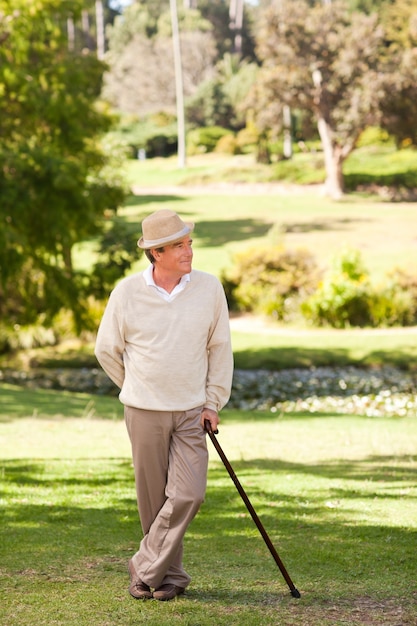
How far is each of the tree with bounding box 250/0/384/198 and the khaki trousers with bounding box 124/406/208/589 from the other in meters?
38.0

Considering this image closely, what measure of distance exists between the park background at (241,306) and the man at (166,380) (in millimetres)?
349

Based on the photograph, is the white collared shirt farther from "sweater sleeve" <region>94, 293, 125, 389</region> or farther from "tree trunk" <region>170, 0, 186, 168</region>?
"tree trunk" <region>170, 0, 186, 168</region>

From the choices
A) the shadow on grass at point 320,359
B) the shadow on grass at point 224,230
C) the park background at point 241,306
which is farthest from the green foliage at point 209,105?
the shadow on grass at point 320,359

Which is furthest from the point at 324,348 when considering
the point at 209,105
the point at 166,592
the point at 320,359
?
the point at 209,105

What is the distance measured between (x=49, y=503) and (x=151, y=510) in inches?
101

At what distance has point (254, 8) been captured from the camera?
71.3 m

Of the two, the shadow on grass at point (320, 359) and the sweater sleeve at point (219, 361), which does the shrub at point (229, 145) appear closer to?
the shadow on grass at point (320, 359)

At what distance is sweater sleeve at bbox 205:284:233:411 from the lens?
14.7 feet

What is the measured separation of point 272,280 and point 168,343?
20.8m

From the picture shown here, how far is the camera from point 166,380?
4.39 m

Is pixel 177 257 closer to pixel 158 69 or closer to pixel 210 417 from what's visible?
pixel 210 417

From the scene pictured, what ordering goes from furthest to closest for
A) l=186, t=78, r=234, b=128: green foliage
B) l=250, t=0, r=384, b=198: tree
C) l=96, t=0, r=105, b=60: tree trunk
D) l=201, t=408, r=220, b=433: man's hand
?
l=96, t=0, r=105, b=60: tree trunk → l=186, t=78, r=234, b=128: green foliage → l=250, t=0, r=384, b=198: tree → l=201, t=408, r=220, b=433: man's hand

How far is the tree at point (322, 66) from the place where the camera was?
135 ft

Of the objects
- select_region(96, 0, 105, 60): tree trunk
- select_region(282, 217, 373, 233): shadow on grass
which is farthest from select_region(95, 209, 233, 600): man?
select_region(96, 0, 105, 60): tree trunk
